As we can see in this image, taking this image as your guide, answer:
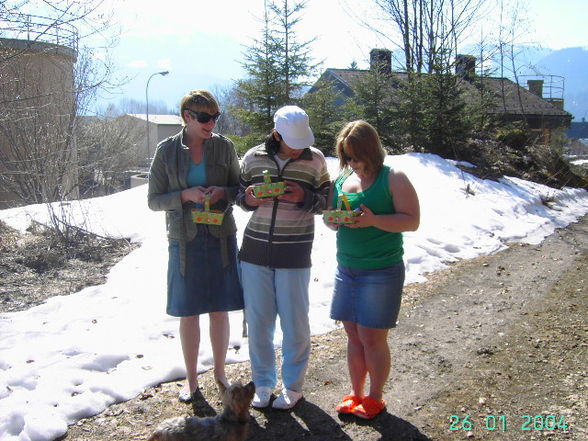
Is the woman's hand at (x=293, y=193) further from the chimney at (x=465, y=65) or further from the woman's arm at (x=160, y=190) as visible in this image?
the chimney at (x=465, y=65)

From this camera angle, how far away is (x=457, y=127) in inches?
563

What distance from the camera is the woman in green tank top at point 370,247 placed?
3.21 m

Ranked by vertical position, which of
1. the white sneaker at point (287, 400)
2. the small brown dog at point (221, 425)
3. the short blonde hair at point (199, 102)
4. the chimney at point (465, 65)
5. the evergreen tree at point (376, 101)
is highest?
the chimney at point (465, 65)

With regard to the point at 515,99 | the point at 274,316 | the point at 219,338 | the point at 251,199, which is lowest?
the point at 219,338

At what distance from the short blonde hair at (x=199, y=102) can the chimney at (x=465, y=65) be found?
13.0 meters

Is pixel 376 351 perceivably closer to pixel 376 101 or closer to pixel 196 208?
pixel 196 208

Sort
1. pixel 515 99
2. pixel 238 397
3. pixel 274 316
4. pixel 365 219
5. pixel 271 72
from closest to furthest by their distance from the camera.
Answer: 1. pixel 238 397
2. pixel 365 219
3. pixel 274 316
4. pixel 271 72
5. pixel 515 99

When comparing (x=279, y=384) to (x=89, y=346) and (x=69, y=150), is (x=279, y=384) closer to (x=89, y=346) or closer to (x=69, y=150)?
(x=89, y=346)

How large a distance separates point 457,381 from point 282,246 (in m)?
1.72

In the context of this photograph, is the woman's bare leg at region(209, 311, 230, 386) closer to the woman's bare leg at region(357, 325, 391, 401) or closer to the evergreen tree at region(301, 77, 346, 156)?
the woman's bare leg at region(357, 325, 391, 401)

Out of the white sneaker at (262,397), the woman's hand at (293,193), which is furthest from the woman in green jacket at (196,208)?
the woman's hand at (293,193)

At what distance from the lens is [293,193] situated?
3.43m

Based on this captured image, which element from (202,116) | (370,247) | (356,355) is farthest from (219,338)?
(202,116)

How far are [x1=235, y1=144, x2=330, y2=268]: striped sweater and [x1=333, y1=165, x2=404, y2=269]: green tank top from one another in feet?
0.93
